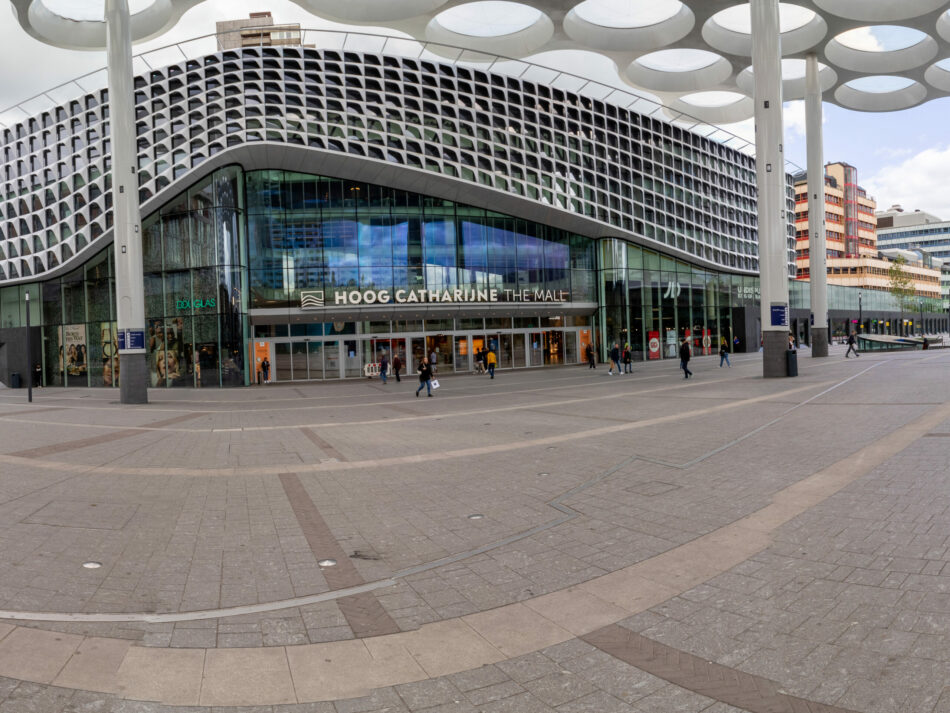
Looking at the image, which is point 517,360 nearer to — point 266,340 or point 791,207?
point 266,340

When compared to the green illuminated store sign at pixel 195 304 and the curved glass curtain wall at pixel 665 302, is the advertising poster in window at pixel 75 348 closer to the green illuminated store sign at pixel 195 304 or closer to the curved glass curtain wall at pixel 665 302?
the green illuminated store sign at pixel 195 304

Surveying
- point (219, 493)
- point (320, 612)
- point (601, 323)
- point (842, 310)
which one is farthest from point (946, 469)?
point (842, 310)

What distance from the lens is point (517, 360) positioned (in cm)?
4028

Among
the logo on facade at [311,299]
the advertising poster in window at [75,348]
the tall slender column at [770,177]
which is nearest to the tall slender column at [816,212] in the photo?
the tall slender column at [770,177]

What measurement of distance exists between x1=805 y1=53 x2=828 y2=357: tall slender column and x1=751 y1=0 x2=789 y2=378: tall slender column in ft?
52.1

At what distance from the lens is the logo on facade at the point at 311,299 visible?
34.4 meters

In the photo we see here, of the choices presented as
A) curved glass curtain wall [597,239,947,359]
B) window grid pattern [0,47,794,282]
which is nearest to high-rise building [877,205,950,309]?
curved glass curtain wall [597,239,947,359]

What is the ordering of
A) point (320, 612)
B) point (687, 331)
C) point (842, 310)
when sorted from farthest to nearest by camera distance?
1. point (842, 310)
2. point (687, 331)
3. point (320, 612)

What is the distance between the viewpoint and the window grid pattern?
104 ft

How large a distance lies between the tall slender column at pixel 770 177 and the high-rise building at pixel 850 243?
79.7m

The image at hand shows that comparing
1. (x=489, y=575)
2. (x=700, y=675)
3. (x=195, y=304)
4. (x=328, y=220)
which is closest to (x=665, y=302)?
(x=328, y=220)

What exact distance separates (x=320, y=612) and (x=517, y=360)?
117 ft

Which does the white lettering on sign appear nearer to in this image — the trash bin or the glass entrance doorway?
the glass entrance doorway

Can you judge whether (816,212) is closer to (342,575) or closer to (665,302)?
(665,302)
